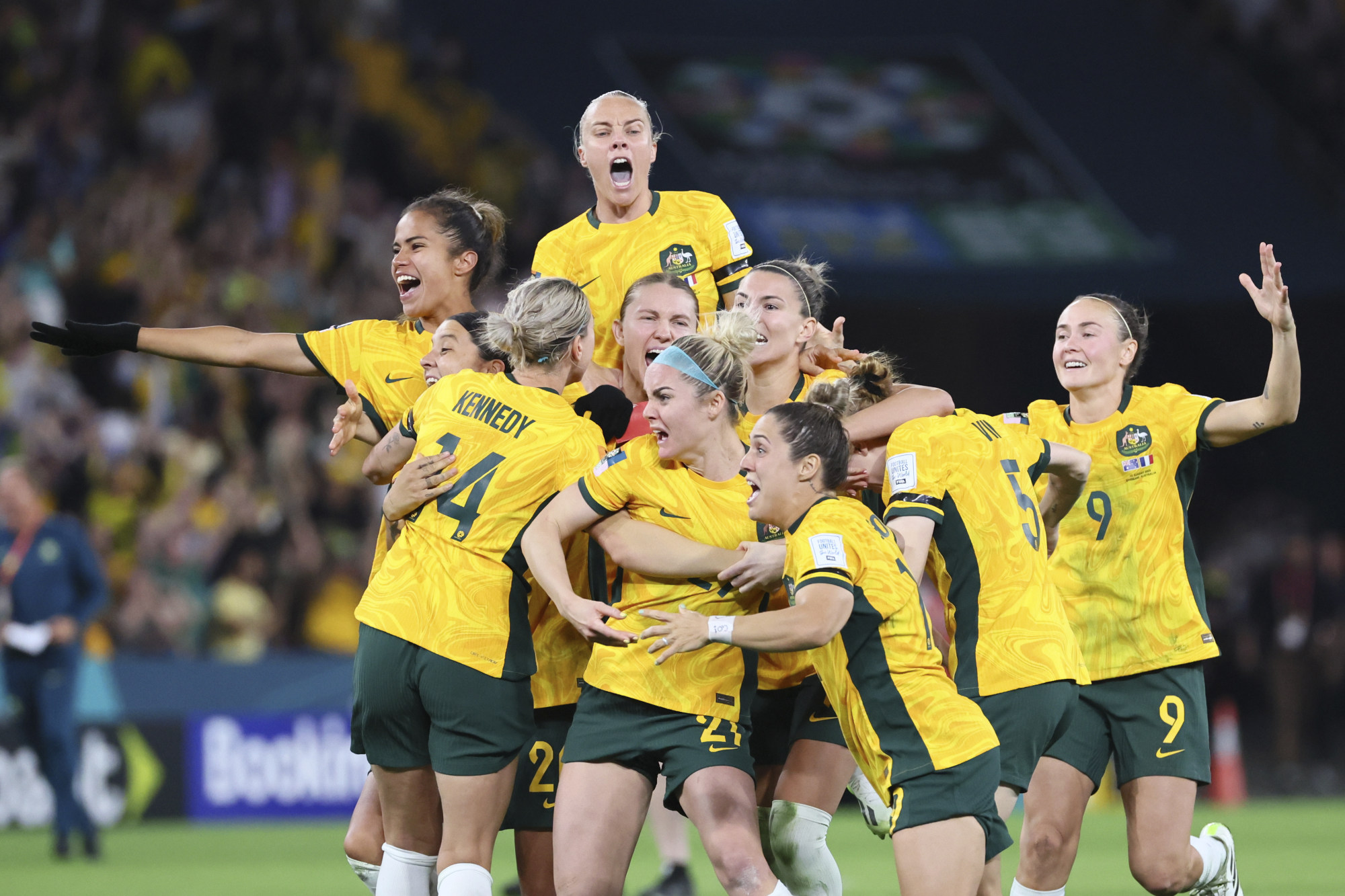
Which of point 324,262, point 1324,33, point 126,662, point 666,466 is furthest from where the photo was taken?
point 1324,33

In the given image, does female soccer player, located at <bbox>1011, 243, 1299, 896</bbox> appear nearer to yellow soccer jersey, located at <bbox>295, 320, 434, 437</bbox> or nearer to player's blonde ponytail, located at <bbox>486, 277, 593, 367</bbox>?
player's blonde ponytail, located at <bbox>486, 277, 593, 367</bbox>

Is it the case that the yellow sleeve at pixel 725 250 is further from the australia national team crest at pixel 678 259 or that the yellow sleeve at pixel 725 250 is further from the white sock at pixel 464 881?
the white sock at pixel 464 881

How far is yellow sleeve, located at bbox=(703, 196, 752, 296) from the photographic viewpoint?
7.05 metres

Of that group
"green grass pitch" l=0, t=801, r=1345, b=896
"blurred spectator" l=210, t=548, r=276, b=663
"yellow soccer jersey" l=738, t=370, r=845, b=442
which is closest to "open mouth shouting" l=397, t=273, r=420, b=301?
"yellow soccer jersey" l=738, t=370, r=845, b=442

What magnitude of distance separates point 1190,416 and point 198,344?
3.86 meters

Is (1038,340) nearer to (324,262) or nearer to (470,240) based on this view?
(324,262)

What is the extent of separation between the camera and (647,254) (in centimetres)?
697

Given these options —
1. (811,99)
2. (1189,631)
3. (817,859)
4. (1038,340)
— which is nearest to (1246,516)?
(1038,340)

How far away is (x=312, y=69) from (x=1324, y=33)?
37.2ft

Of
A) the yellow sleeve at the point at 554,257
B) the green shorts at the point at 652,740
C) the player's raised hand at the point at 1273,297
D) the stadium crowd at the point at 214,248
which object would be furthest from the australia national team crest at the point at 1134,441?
the stadium crowd at the point at 214,248

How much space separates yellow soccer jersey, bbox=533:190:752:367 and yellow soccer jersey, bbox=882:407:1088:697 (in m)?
1.43

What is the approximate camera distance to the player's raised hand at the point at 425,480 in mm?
5703

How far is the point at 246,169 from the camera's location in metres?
17.1

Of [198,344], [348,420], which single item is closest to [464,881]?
[348,420]
